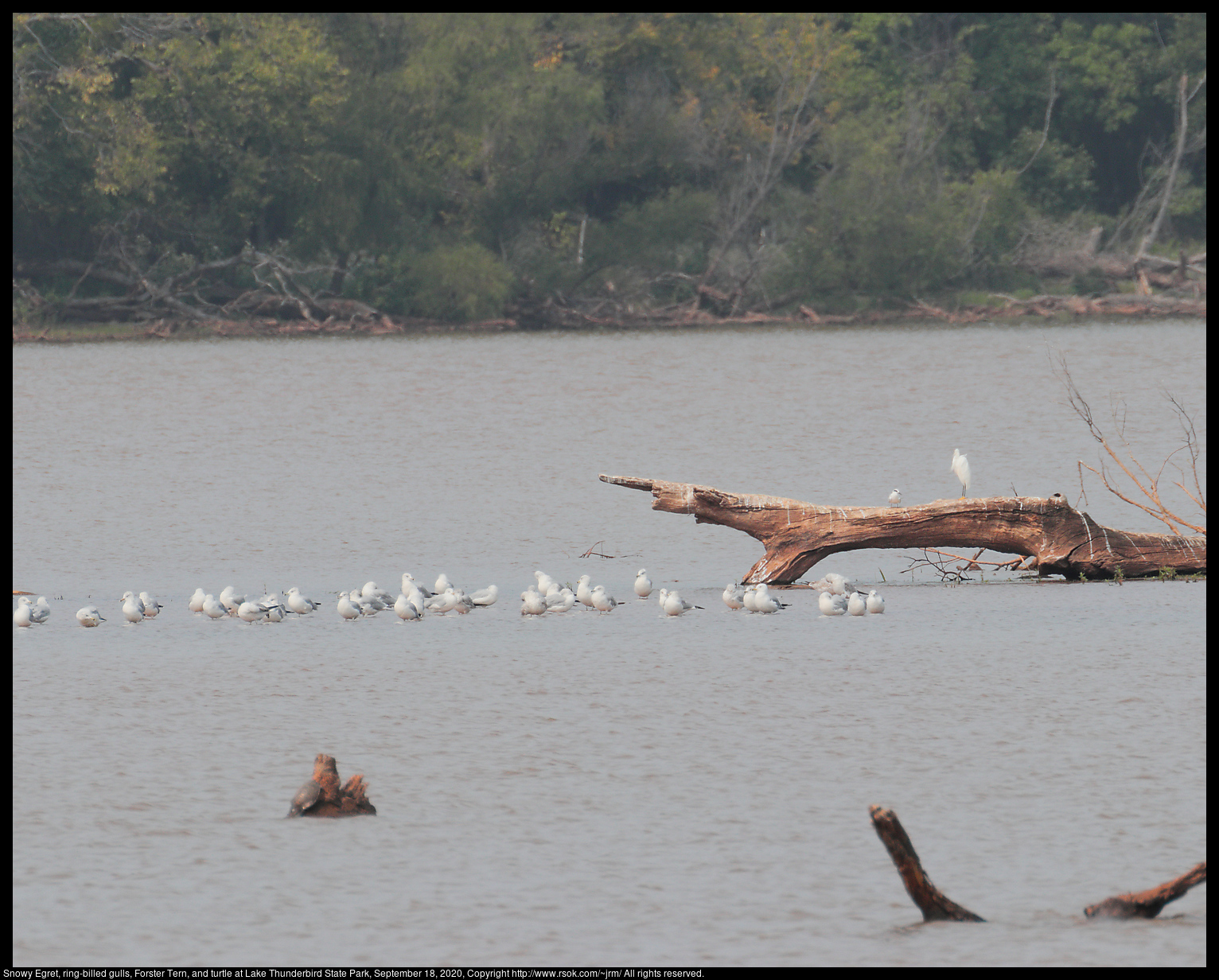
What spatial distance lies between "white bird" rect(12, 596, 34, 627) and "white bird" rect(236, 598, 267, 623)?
124 centimetres

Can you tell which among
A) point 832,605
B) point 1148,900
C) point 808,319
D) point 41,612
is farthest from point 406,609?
point 808,319

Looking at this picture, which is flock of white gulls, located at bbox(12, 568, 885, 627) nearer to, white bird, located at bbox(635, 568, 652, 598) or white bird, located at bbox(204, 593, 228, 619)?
white bird, located at bbox(204, 593, 228, 619)

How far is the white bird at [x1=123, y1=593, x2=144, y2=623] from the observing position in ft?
40.7

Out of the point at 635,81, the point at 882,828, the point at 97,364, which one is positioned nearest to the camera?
the point at 882,828

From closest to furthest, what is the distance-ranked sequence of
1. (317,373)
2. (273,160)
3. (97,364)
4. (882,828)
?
1. (882,828)
2. (317,373)
3. (97,364)
4. (273,160)

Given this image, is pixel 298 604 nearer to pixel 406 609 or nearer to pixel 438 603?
pixel 406 609

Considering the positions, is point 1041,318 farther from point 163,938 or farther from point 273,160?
point 163,938

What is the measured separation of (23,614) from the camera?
12125 mm

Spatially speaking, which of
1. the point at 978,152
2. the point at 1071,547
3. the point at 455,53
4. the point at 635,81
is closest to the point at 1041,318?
the point at 978,152

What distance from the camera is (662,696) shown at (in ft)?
32.6

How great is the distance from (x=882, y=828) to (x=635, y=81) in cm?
5437

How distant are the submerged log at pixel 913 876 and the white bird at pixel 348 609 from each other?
658cm

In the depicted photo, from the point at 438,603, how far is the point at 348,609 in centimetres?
59

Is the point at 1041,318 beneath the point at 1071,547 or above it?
beneath
